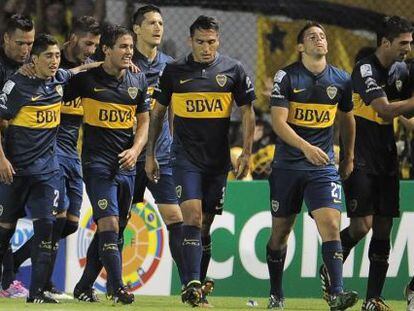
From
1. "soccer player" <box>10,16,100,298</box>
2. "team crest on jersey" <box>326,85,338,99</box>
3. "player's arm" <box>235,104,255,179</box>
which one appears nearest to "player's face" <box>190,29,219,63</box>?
"player's arm" <box>235,104,255,179</box>

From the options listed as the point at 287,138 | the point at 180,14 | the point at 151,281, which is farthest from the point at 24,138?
the point at 180,14

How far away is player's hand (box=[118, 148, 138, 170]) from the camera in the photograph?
11508 mm

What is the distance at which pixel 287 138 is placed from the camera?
36.1 ft

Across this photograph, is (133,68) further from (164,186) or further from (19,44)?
(164,186)

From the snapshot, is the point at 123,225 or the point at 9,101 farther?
the point at 123,225

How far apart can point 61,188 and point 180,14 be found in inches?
197

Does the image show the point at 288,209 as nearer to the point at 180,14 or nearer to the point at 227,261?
the point at 227,261

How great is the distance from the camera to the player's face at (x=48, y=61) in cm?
1141

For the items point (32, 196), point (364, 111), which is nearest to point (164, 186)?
point (32, 196)

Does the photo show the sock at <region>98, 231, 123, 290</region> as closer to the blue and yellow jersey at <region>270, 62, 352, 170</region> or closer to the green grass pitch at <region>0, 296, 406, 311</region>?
the green grass pitch at <region>0, 296, 406, 311</region>

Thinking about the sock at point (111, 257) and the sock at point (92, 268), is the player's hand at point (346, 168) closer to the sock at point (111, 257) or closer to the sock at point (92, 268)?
the sock at point (111, 257)

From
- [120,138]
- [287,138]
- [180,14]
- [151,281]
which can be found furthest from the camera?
[180,14]

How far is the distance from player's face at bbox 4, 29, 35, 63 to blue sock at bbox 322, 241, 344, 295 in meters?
2.99

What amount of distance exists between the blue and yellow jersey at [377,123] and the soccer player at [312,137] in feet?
0.57
